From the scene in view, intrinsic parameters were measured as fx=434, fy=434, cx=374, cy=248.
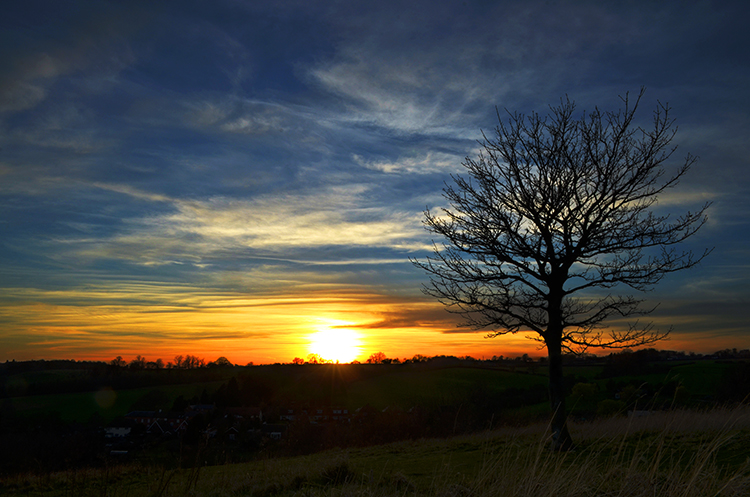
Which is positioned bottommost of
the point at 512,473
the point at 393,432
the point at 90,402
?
the point at 90,402

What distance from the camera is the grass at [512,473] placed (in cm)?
420

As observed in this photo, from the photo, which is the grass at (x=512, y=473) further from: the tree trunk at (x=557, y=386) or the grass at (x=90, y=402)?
the grass at (x=90, y=402)

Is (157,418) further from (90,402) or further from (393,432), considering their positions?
(393,432)

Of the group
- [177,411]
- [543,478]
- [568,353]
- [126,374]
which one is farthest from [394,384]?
[543,478]

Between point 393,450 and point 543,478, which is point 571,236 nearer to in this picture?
point 543,478

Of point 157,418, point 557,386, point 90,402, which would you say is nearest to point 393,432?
point 557,386

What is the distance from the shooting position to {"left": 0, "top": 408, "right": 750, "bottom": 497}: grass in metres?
4.20

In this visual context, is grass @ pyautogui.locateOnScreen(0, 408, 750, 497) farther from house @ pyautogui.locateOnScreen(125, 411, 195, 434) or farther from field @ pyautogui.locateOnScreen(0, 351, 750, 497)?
house @ pyautogui.locateOnScreen(125, 411, 195, 434)

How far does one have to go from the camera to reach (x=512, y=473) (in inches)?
171

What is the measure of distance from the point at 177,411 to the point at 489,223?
5784 cm

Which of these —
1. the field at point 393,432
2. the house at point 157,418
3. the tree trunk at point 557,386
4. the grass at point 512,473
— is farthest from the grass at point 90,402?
the tree trunk at point 557,386

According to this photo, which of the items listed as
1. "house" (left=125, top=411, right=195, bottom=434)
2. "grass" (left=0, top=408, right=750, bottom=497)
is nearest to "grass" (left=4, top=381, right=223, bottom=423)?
"house" (left=125, top=411, right=195, bottom=434)

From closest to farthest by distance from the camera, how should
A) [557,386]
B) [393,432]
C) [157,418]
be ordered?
[557,386], [393,432], [157,418]

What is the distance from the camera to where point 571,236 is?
11102 millimetres
